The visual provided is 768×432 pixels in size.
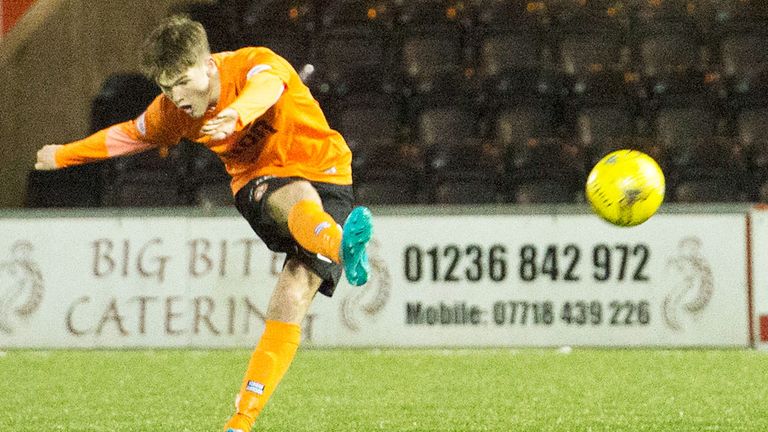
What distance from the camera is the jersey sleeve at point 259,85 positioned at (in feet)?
12.9

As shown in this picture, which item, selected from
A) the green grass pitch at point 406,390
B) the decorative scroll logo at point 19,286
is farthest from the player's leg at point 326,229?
the decorative scroll logo at point 19,286

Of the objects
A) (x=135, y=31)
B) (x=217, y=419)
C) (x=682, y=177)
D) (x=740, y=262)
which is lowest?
(x=217, y=419)

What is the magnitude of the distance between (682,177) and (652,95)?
1.11 meters

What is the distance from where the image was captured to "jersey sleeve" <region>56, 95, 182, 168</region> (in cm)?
468

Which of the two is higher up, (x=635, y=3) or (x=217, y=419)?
(x=635, y=3)

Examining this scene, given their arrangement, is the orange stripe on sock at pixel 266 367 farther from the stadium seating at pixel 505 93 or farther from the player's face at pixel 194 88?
the stadium seating at pixel 505 93

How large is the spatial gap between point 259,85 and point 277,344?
0.93m

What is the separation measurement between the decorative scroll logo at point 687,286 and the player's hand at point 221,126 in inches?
224

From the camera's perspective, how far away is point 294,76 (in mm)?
4672

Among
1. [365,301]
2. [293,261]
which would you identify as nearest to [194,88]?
[293,261]

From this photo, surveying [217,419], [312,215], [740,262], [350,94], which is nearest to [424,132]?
[350,94]

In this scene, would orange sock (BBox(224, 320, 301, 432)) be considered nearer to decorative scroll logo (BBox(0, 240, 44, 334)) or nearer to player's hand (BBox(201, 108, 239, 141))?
player's hand (BBox(201, 108, 239, 141))

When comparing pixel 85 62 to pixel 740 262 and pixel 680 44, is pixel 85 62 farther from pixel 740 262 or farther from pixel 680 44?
pixel 740 262

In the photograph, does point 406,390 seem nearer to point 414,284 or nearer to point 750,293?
point 414,284
